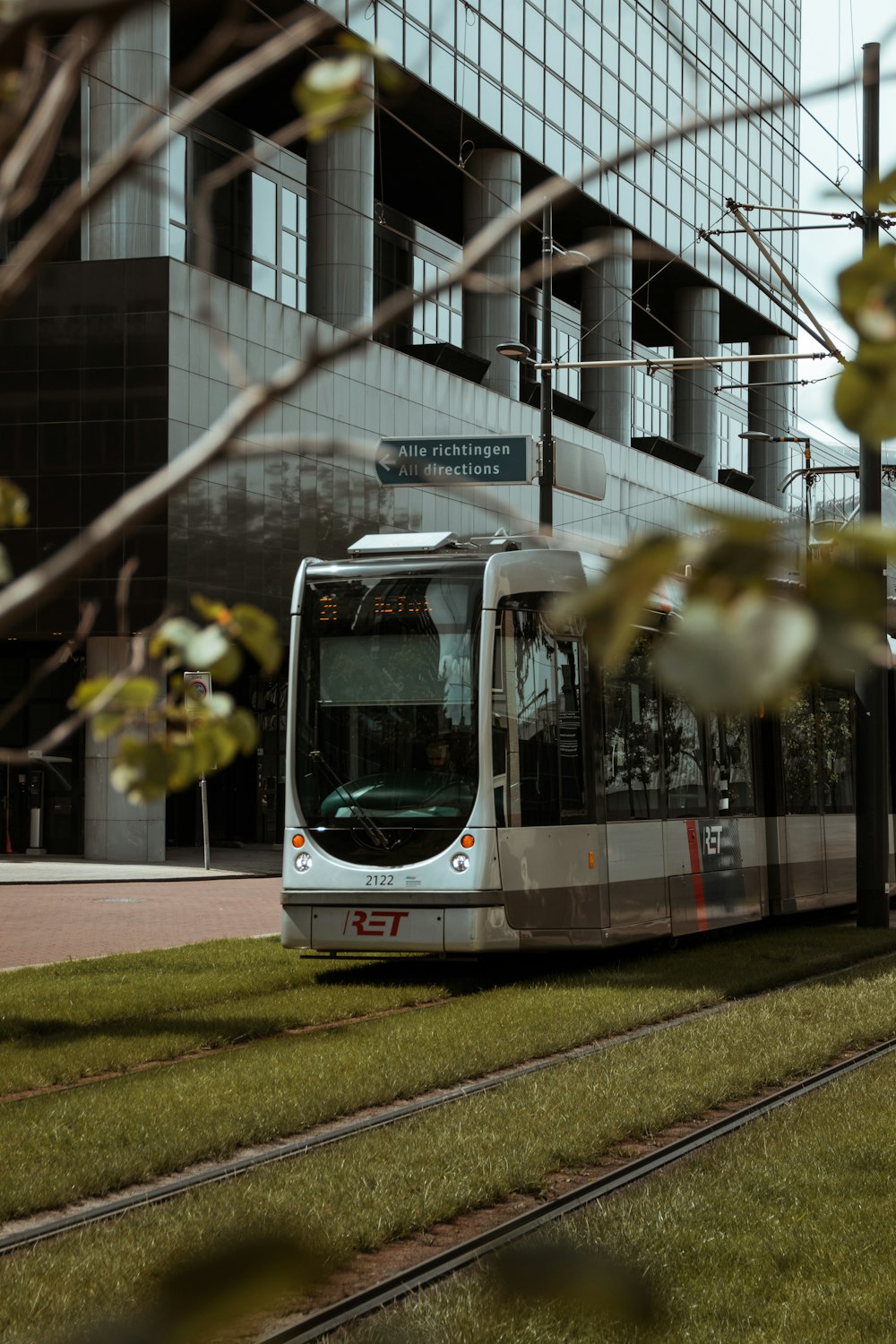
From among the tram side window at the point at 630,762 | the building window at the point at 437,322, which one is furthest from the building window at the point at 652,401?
the tram side window at the point at 630,762

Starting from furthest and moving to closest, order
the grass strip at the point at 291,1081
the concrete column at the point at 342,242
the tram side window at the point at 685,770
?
the concrete column at the point at 342,242, the tram side window at the point at 685,770, the grass strip at the point at 291,1081

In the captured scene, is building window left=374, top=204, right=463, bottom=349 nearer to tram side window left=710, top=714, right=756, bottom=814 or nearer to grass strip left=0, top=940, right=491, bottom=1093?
tram side window left=710, top=714, right=756, bottom=814

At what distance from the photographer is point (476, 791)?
1307 cm

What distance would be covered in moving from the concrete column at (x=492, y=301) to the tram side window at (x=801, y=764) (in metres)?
24.4

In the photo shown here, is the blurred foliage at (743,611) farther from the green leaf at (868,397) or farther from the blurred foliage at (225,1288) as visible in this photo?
the blurred foliage at (225,1288)

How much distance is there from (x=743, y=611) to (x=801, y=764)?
1783cm

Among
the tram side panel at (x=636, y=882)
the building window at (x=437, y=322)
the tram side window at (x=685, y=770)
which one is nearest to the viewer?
the tram side panel at (x=636, y=882)

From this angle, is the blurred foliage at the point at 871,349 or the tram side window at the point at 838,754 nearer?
the blurred foliage at the point at 871,349

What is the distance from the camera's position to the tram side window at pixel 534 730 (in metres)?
13.1

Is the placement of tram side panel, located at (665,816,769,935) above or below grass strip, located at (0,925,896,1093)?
above

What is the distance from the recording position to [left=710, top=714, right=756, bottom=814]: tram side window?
15.9 m

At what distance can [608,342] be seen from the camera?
47.7m

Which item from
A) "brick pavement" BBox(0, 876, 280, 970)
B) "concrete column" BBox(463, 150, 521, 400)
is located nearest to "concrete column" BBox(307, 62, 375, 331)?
"concrete column" BBox(463, 150, 521, 400)

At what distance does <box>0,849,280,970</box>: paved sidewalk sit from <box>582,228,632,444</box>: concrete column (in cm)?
1990
